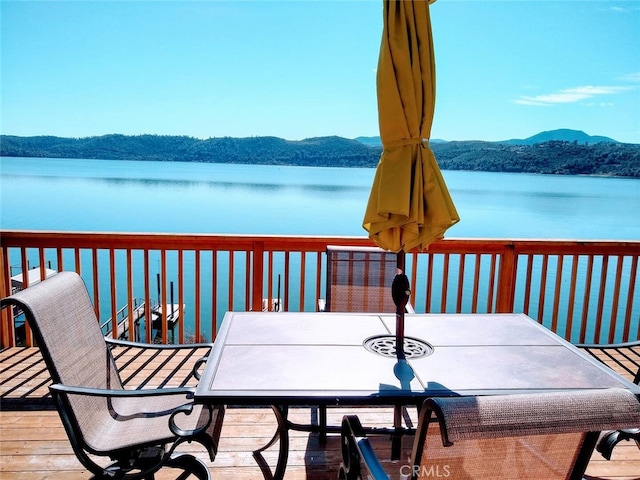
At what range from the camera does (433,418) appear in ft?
3.39

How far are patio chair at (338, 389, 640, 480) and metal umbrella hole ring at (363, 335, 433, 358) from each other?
2.97 ft

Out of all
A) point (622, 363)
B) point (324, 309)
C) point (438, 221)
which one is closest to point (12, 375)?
point (324, 309)

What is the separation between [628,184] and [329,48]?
2926 inches

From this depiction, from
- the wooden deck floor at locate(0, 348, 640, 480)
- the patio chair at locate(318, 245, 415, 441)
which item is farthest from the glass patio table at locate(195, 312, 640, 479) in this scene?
the patio chair at locate(318, 245, 415, 441)

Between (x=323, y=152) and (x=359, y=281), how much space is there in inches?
1391

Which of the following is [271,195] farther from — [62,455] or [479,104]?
[62,455]

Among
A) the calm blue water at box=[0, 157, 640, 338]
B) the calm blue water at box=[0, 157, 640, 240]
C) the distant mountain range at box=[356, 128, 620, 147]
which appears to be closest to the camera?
the distant mountain range at box=[356, 128, 620, 147]

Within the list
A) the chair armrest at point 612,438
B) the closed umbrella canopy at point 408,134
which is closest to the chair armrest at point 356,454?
the closed umbrella canopy at point 408,134

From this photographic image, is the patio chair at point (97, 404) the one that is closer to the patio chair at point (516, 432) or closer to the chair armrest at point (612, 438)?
the patio chair at point (516, 432)

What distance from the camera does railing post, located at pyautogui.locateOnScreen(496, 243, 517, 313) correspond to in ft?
13.6

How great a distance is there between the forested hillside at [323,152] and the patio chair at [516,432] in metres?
20.7

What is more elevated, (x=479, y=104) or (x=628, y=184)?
(x=479, y=104)

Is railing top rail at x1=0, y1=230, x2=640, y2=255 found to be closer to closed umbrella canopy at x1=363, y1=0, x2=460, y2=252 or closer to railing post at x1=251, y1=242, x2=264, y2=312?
railing post at x1=251, y1=242, x2=264, y2=312

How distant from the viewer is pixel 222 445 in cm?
266
